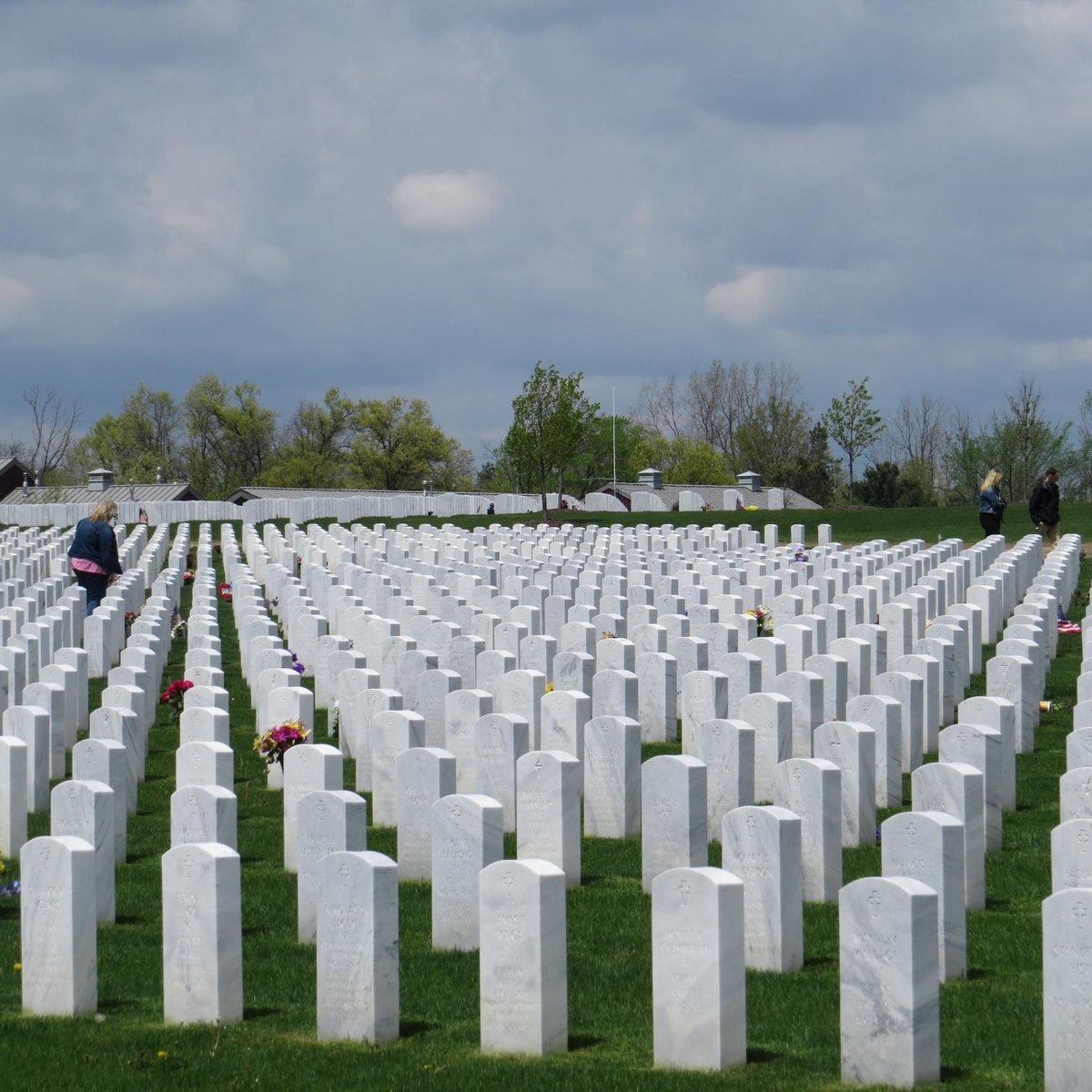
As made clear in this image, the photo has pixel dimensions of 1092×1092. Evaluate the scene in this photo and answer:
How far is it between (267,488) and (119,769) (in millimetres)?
74665

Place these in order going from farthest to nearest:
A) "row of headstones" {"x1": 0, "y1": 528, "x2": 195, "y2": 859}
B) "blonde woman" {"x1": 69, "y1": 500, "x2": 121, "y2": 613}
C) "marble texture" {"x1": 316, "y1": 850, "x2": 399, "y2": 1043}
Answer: "blonde woman" {"x1": 69, "y1": 500, "x2": 121, "y2": 613}
"row of headstones" {"x1": 0, "y1": 528, "x2": 195, "y2": 859}
"marble texture" {"x1": 316, "y1": 850, "x2": 399, "y2": 1043}

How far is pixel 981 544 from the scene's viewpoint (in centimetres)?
2378

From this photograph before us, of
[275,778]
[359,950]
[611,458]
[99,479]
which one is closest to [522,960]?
[359,950]

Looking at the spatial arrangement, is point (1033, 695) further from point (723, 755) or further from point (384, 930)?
point (384, 930)

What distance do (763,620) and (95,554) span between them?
7862mm

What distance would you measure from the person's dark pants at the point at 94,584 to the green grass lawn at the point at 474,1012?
1107 centimetres

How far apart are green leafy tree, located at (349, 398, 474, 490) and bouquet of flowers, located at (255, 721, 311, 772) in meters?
87.1

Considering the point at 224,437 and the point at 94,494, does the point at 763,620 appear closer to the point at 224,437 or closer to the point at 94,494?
the point at 94,494

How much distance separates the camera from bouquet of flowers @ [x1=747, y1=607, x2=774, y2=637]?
52.9 feet

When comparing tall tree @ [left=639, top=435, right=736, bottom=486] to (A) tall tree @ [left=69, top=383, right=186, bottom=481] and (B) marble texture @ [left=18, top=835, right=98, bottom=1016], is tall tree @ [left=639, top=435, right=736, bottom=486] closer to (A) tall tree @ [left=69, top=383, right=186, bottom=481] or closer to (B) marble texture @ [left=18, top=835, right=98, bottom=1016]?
(A) tall tree @ [left=69, top=383, right=186, bottom=481]

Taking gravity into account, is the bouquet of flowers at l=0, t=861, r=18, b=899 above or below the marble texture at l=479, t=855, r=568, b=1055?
below

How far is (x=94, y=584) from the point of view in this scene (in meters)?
19.3

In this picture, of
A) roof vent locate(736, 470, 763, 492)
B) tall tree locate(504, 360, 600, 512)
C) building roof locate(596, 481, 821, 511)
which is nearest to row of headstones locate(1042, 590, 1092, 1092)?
tall tree locate(504, 360, 600, 512)

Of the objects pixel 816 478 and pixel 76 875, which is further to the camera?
pixel 816 478
